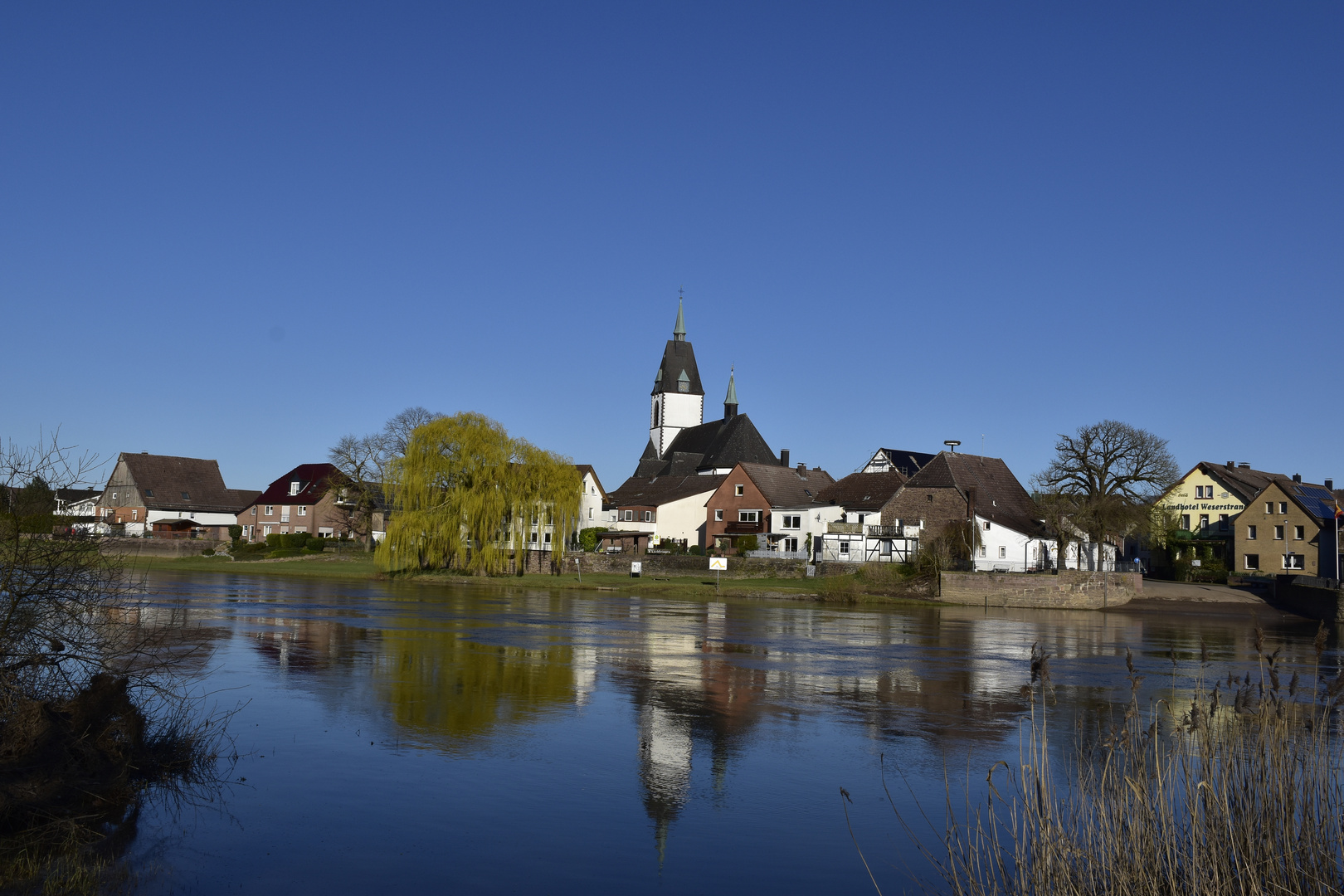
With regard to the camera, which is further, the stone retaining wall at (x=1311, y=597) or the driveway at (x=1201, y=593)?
the driveway at (x=1201, y=593)

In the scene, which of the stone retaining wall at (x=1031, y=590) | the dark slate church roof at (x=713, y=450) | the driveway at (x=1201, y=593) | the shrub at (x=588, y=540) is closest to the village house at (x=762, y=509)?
the shrub at (x=588, y=540)

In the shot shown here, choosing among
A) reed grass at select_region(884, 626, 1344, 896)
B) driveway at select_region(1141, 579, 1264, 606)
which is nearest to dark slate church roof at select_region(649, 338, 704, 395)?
driveway at select_region(1141, 579, 1264, 606)

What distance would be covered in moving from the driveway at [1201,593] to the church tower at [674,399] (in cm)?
8091

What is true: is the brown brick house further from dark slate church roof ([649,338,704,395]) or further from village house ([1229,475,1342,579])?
village house ([1229,475,1342,579])

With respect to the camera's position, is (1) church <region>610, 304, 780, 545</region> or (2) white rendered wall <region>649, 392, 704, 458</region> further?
(2) white rendered wall <region>649, 392, 704, 458</region>

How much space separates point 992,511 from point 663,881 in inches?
2592

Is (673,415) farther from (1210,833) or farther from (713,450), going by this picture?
(1210,833)

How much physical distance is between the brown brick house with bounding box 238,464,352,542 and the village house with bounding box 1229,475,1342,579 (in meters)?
74.8

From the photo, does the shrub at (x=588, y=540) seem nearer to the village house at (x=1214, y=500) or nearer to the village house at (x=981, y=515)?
the village house at (x=981, y=515)

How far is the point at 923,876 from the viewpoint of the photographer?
10711 mm

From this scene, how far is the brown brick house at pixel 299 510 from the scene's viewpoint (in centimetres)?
10562

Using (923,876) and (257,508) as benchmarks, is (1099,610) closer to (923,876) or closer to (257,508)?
(923,876)

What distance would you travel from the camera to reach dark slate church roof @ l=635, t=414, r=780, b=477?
371ft

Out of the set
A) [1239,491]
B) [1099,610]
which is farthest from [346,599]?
[1239,491]
